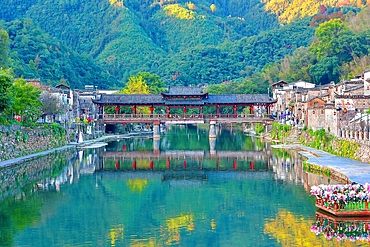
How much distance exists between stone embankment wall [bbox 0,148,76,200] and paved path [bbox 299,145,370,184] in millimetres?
17779

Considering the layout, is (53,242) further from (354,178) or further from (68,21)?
(68,21)

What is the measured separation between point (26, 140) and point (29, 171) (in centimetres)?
967

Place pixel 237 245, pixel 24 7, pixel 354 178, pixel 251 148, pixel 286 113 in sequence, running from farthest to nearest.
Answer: pixel 24 7 → pixel 286 113 → pixel 251 148 → pixel 354 178 → pixel 237 245

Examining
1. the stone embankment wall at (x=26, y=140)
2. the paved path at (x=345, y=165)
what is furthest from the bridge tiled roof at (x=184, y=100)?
the paved path at (x=345, y=165)

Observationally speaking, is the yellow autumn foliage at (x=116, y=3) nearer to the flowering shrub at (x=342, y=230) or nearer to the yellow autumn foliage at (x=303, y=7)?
the yellow autumn foliage at (x=303, y=7)

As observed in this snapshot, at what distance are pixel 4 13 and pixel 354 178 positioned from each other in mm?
170096

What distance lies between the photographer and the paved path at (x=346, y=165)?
33.0m

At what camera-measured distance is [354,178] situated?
107 ft

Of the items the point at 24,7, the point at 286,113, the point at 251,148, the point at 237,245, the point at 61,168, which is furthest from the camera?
the point at 24,7

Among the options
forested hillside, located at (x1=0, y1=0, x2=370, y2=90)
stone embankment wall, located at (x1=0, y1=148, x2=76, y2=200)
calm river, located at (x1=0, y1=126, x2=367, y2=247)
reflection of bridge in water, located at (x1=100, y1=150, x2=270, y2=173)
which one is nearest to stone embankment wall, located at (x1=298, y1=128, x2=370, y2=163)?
calm river, located at (x1=0, y1=126, x2=367, y2=247)

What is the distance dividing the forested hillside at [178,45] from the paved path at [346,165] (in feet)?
172

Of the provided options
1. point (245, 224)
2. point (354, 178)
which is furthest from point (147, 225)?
point (354, 178)

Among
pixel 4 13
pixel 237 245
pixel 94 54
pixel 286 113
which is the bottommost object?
pixel 237 245

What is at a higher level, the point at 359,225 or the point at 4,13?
the point at 4,13
